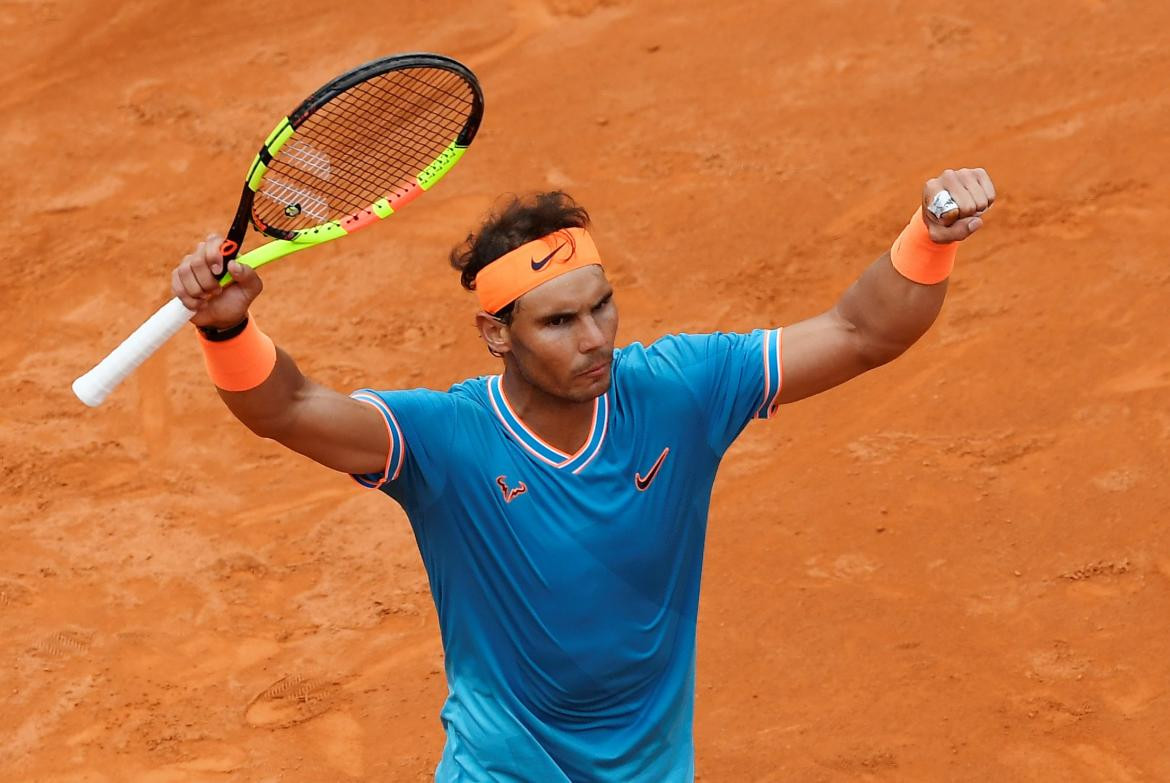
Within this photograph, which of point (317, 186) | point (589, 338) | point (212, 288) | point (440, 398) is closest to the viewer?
point (212, 288)

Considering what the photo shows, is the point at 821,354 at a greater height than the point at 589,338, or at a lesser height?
lesser

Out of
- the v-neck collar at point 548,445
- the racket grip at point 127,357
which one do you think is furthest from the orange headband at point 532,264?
the racket grip at point 127,357

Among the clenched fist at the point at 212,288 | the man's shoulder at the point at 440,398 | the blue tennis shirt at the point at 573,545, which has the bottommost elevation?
the blue tennis shirt at the point at 573,545

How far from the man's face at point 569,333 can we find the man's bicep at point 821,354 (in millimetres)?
521

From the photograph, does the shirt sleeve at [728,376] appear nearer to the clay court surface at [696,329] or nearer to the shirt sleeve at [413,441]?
the shirt sleeve at [413,441]

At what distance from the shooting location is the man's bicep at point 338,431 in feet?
A: 14.0

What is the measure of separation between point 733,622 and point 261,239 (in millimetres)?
4526

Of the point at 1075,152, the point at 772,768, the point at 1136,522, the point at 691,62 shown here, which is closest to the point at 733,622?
the point at 772,768

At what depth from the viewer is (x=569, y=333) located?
4496 mm

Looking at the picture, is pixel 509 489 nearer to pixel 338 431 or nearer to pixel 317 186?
pixel 338 431

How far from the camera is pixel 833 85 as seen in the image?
36.7 ft

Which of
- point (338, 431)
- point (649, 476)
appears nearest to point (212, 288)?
point (338, 431)

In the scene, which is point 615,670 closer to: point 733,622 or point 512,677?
point 512,677

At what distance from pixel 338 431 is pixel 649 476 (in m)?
0.88
